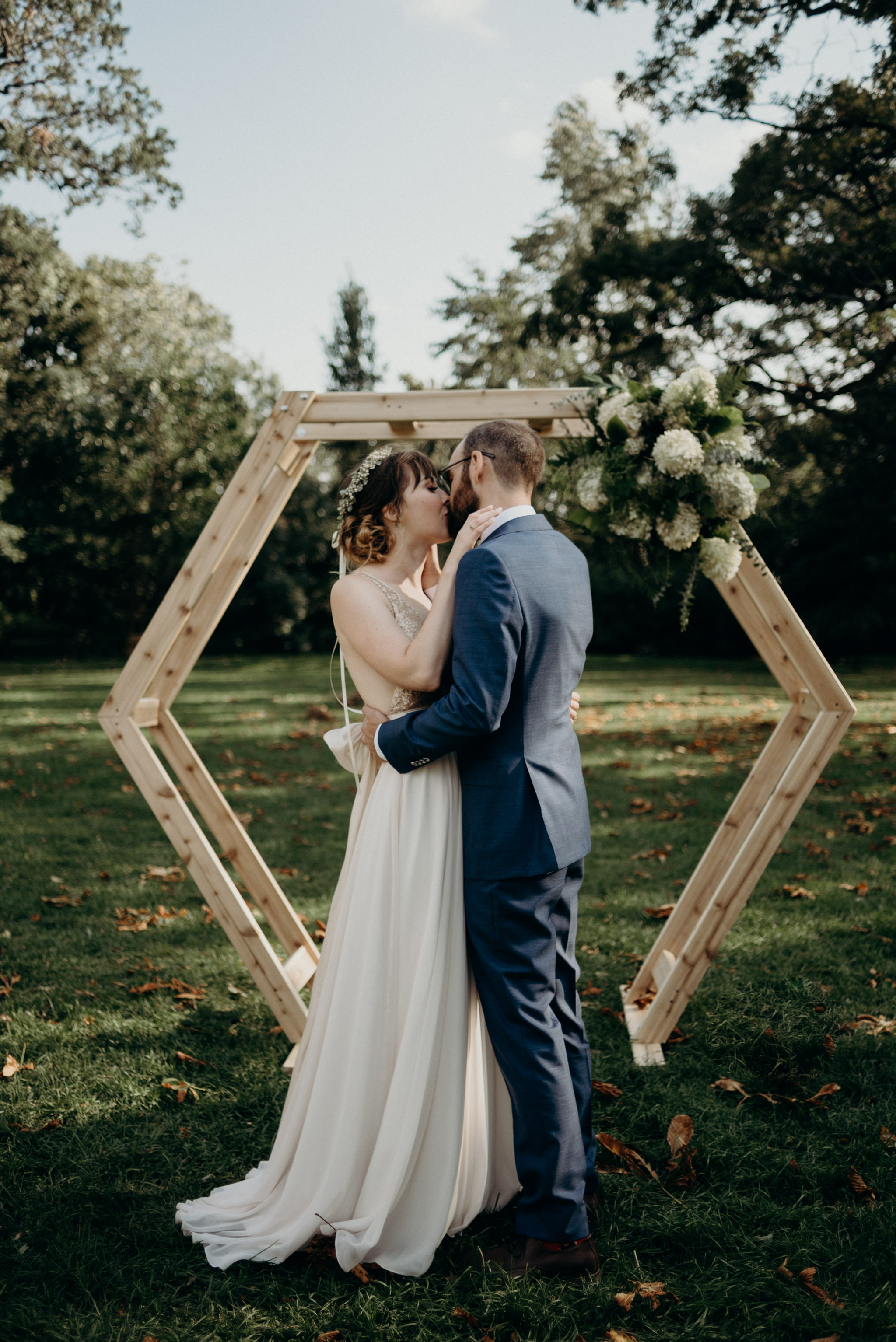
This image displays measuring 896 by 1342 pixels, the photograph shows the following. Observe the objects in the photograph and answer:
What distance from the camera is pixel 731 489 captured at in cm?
324

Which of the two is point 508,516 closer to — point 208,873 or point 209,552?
point 209,552

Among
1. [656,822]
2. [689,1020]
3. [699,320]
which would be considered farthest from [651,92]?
[689,1020]

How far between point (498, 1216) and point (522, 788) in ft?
5.00

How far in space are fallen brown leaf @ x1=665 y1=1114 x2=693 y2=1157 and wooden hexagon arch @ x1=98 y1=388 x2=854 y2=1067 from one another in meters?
0.52

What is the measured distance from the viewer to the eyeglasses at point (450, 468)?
2.88 meters

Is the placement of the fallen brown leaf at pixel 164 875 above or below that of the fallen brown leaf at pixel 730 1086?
below

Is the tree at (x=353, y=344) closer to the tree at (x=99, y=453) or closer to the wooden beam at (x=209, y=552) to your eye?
the tree at (x=99, y=453)

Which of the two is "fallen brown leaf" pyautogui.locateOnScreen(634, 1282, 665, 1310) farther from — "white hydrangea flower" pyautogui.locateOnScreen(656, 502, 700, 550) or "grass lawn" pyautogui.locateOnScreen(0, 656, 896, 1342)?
"white hydrangea flower" pyautogui.locateOnScreen(656, 502, 700, 550)

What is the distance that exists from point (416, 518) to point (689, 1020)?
284 cm

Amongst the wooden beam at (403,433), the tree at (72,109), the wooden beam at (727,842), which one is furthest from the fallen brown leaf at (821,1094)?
the tree at (72,109)

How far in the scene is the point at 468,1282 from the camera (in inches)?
108

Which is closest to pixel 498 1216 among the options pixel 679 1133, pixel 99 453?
pixel 679 1133

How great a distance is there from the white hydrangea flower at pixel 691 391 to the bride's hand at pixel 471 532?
94 cm

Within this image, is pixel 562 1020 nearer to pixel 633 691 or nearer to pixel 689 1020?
pixel 689 1020
